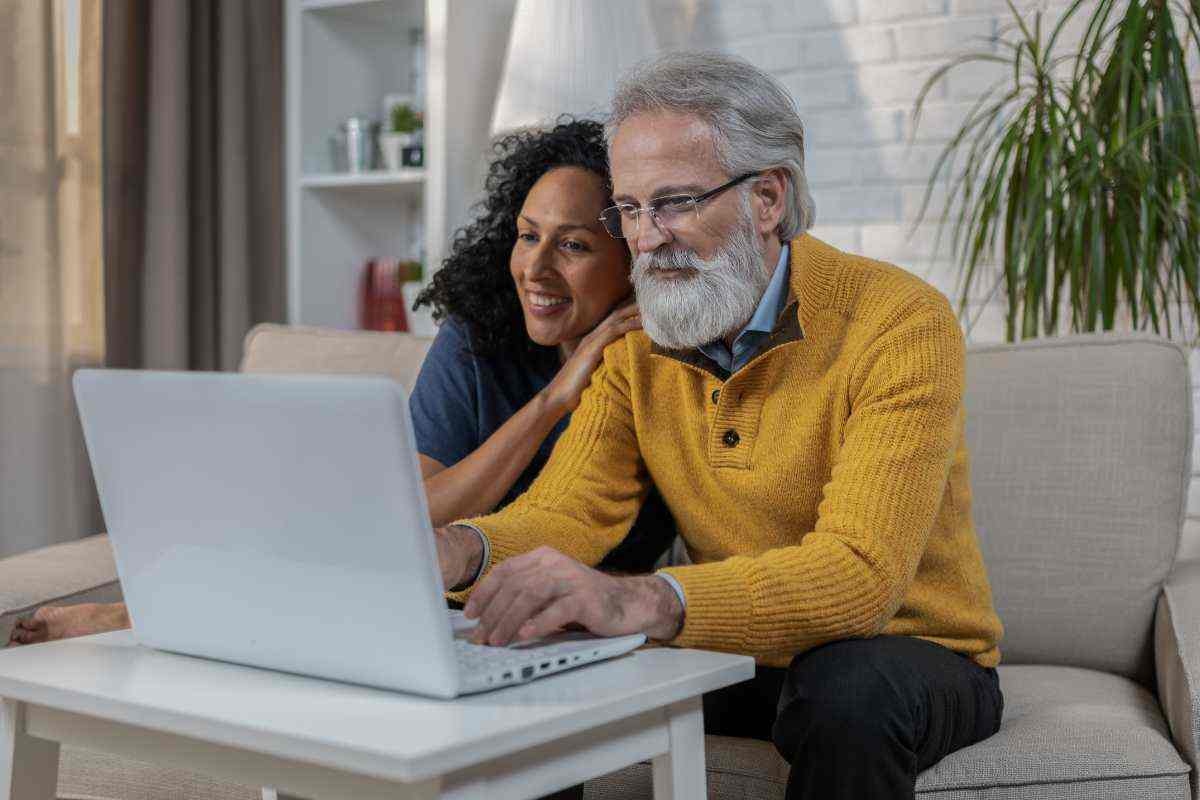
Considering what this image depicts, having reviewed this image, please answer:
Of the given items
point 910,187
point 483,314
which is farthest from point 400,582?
point 910,187

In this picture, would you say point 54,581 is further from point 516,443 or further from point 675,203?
point 675,203

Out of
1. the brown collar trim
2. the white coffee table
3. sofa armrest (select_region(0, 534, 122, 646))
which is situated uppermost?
the brown collar trim

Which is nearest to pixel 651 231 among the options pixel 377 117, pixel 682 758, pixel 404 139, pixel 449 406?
pixel 449 406

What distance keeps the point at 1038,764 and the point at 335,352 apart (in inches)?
51.0

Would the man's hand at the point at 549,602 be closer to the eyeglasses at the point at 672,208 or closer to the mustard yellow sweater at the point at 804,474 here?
the mustard yellow sweater at the point at 804,474

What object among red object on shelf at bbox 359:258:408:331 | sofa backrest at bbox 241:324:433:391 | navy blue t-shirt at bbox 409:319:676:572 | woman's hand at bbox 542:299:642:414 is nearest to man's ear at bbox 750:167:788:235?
woman's hand at bbox 542:299:642:414

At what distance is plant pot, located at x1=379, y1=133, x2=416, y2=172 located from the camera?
318 centimetres

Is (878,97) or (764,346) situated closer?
(764,346)

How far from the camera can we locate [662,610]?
114 cm

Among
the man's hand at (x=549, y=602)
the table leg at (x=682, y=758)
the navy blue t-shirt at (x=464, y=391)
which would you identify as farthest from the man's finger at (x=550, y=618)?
the navy blue t-shirt at (x=464, y=391)

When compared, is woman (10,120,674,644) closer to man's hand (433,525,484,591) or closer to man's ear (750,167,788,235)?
man's ear (750,167,788,235)

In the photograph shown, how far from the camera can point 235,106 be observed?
10.1 ft

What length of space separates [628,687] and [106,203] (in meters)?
2.22

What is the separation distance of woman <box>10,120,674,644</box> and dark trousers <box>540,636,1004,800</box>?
46 centimetres
